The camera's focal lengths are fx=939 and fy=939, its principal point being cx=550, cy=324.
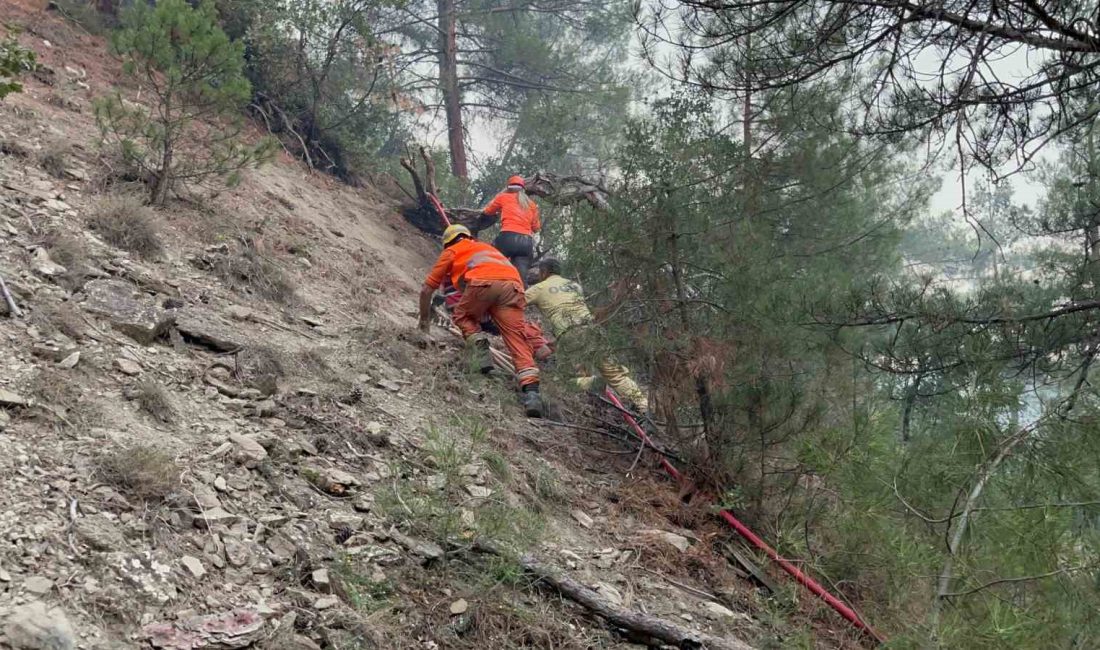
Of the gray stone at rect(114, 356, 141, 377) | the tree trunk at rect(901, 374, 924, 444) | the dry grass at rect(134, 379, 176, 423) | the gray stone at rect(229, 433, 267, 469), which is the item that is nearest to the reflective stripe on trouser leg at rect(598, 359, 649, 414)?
the tree trunk at rect(901, 374, 924, 444)

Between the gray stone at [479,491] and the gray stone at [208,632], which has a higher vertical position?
the gray stone at [479,491]

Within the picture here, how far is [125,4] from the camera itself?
1299 centimetres

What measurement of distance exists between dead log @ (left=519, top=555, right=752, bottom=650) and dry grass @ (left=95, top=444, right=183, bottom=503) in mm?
1666

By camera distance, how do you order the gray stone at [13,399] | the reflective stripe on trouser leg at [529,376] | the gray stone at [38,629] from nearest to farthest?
the gray stone at [38,629] → the gray stone at [13,399] → the reflective stripe on trouser leg at [529,376]

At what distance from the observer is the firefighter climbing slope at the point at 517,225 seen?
10.1 metres

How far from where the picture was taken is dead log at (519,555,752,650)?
14.8 ft

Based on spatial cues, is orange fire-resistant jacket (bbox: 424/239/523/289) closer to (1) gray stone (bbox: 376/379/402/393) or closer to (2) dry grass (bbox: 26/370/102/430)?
(1) gray stone (bbox: 376/379/402/393)

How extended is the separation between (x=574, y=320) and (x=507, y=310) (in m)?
0.87

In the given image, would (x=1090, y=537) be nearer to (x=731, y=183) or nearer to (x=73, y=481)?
(x=731, y=183)

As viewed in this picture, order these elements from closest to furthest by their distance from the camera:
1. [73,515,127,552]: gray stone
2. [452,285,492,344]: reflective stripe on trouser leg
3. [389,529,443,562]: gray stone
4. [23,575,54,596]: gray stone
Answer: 1. [23,575,54,596]: gray stone
2. [73,515,127,552]: gray stone
3. [389,529,443,562]: gray stone
4. [452,285,492,344]: reflective stripe on trouser leg

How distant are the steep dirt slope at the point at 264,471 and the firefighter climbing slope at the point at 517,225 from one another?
71.9 inches

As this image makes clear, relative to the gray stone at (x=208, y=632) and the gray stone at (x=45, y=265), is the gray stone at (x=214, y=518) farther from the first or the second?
the gray stone at (x=45, y=265)

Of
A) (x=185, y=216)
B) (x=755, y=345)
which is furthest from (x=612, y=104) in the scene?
(x=755, y=345)

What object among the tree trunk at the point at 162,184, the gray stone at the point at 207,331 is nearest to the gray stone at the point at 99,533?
the gray stone at the point at 207,331
